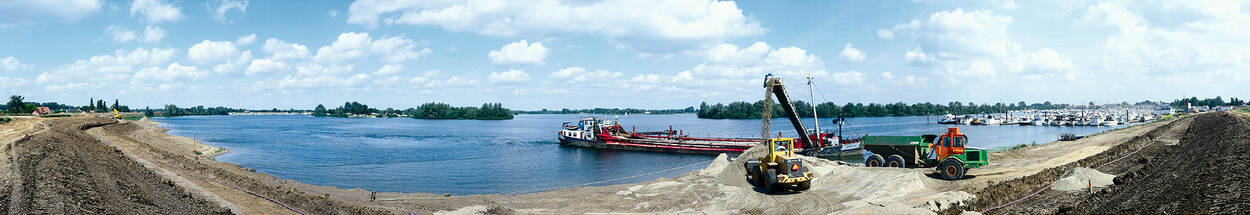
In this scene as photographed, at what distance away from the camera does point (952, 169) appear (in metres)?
22.8

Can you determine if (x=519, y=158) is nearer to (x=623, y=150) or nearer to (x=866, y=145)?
(x=623, y=150)

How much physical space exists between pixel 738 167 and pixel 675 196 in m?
4.76

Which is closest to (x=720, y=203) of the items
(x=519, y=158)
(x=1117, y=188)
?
(x=1117, y=188)

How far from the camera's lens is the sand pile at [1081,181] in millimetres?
16719

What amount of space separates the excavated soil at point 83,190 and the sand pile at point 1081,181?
855 inches

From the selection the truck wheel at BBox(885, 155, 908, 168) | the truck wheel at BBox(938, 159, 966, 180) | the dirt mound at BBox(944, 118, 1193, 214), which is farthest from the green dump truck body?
the dirt mound at BBox(944, 118, 1193, 214)

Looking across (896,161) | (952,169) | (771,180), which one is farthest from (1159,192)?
A: (896,161)

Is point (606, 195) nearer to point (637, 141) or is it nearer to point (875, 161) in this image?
point (875, 161)

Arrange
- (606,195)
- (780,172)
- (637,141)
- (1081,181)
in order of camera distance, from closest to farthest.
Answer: (1081,181), (780,172), (606,195), (637,141)

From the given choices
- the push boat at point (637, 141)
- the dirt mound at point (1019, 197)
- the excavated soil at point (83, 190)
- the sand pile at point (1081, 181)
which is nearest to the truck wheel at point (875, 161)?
the dirt mound at point (1019, 197)

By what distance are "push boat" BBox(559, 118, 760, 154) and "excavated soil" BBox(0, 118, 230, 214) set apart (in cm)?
3956

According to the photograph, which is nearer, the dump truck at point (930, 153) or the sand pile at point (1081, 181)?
the sand pile at point (1081, 181)

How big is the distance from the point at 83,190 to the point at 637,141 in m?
47.2

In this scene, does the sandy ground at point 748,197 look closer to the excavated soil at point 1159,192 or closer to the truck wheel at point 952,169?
the truck wheel at point 952,169
